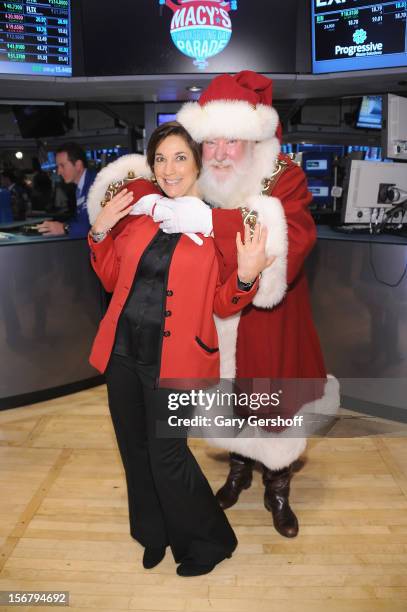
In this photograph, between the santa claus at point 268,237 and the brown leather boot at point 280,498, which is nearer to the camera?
the santa claus at point 268,237

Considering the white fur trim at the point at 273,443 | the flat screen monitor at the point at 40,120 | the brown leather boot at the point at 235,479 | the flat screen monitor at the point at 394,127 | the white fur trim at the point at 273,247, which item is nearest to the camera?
the white fur trim at the point at 273,247

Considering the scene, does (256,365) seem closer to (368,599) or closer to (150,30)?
(368,599)

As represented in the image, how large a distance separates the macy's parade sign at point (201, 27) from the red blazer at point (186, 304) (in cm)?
238

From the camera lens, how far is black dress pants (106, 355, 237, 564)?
6.50 ft

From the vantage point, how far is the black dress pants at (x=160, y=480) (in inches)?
78.0

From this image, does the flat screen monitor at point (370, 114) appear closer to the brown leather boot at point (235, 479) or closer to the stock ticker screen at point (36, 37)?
the stock ticker screen at point (36, 37)

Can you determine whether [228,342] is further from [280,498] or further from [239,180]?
[280,498]

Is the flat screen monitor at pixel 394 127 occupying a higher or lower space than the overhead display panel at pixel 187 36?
lower

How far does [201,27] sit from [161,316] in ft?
8.91

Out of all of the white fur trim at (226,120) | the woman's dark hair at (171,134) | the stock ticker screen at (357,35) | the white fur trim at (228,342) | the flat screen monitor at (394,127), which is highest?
the stock ticker screen at (357,35)

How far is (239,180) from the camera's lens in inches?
83.1

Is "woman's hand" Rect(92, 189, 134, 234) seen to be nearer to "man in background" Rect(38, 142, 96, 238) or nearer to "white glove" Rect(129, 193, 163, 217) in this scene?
"white glove" Rect(129, 193, 163, 217)

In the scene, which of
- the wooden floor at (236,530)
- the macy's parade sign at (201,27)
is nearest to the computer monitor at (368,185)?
the macy's parade sign at (201,27)

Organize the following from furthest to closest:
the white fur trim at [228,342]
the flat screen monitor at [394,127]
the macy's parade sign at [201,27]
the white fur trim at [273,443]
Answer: the macy's parade sign at [201,27], the flat screen monitor at [394,127], the white fur trim at [273,443], the white fur trim at [228,342]
